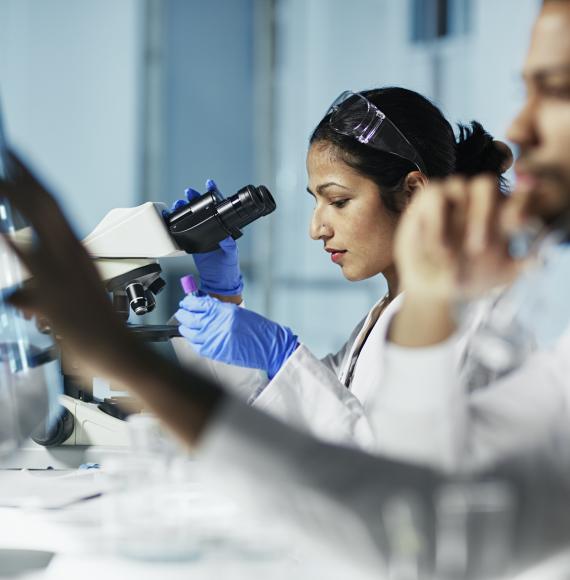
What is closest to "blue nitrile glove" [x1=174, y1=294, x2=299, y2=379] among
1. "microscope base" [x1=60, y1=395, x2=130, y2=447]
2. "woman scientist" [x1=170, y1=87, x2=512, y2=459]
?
"woman scientist" [x1=170, y1=87, x2=512, y2=459]

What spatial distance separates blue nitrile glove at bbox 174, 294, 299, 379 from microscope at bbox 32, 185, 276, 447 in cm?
6

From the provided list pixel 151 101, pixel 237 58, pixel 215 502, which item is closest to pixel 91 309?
pixel 215 502

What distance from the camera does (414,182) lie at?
174cm

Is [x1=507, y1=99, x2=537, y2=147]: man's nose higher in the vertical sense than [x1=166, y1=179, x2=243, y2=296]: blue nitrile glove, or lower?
higher

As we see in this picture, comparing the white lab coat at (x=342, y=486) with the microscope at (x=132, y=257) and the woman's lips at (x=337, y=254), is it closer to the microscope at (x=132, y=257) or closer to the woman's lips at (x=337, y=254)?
the microscope at (x=132, y=257)

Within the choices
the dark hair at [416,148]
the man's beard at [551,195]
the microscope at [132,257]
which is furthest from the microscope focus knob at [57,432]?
the man's beard at [551,195]

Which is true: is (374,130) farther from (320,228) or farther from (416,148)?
(320,228)

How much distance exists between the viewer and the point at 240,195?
1.68 m

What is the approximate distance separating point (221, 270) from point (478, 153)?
2.42 ft

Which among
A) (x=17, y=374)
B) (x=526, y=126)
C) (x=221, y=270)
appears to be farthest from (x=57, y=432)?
(x=526, y=126)

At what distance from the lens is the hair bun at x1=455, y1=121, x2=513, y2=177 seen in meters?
1.78

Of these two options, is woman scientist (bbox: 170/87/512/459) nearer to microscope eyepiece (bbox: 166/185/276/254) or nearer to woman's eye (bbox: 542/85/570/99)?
microscope eyepiece (bbox: 166/185/276/254)

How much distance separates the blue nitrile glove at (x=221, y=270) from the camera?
2037mm

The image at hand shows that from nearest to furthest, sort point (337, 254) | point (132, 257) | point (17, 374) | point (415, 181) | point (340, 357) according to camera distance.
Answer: point (17, 374), point (132, 257), point (415, 181), point (337, 254), point (340, 357)
